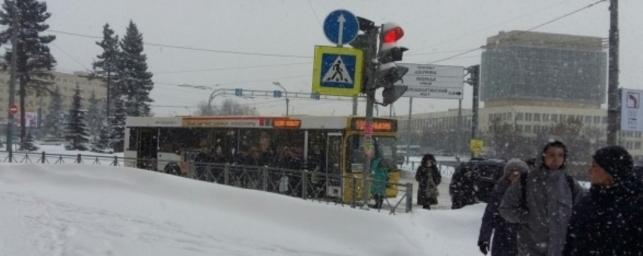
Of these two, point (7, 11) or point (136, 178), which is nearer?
point (136, 178)

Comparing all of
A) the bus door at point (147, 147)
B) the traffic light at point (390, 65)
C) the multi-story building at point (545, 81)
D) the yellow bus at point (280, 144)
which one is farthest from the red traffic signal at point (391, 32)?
the multi-story building at point (545, 81)

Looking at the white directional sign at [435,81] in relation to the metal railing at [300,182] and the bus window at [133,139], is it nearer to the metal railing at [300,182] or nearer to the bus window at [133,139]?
the bus window at [133,139]

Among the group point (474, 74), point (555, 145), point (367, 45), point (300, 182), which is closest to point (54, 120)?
point (474, 74)

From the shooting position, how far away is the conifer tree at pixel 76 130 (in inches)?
2265

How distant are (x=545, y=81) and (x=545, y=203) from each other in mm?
47784

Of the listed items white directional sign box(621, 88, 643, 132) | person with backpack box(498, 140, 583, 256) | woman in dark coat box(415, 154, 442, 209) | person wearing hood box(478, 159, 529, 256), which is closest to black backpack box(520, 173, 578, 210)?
person with backpack box(498, 140, 583, 256)

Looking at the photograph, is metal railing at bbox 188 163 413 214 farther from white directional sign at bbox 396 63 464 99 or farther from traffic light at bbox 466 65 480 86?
white directional sign at bbox 396 63 464 99

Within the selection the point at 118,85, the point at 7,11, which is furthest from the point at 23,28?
the point at 118,85

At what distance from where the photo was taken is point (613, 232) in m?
3.73

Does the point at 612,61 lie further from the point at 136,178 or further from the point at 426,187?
the point at 136,178

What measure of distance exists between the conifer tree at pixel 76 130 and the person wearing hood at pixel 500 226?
183ft

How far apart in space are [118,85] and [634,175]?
62.1 m

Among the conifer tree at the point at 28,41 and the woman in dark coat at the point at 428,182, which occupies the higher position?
the conifer tree at the point at 28,41

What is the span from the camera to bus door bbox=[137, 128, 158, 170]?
84.9 feet
